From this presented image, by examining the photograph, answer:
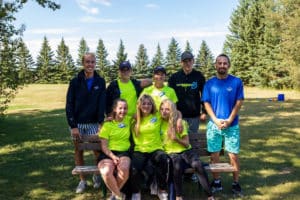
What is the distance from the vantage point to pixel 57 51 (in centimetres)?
6962

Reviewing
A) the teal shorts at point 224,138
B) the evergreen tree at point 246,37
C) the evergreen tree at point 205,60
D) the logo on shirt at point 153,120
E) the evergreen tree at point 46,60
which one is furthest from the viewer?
the evergreen tree at point 46,60

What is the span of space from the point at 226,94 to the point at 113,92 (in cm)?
183

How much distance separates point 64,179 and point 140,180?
6.87 ft

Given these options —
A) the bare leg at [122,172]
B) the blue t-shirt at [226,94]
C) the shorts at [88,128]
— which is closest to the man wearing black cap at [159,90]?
the blue t-shirt at [226,94]

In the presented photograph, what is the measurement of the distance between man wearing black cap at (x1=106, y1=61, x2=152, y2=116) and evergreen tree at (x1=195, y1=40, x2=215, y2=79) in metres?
58.5

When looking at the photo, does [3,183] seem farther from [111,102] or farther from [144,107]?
[144,107]

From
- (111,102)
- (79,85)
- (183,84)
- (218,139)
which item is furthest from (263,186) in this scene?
(79,85)

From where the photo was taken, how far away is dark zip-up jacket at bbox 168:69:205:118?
19.7ft

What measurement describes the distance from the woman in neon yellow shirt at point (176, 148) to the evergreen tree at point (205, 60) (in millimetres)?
58883

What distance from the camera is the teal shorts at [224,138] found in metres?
5.60

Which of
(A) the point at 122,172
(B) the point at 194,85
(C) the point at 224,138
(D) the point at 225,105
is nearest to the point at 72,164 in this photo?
(A) the point at 122,172

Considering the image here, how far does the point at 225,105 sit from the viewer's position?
5578 millimetres

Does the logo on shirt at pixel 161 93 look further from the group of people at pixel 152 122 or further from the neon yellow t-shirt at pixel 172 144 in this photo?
the neon yellow t-shirt at pixel 172 144

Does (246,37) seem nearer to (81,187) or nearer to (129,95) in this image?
(129,95)
